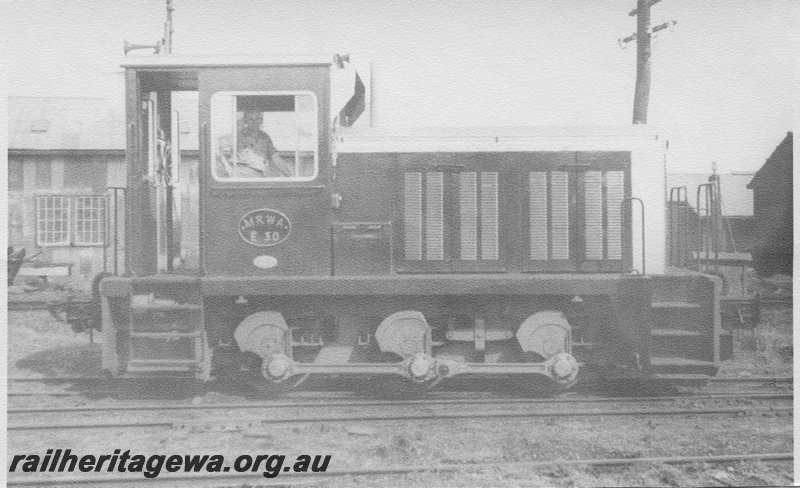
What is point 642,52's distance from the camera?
5.23 meters

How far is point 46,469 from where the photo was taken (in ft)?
14.3

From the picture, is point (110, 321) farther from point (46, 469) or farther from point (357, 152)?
point (357, 152)

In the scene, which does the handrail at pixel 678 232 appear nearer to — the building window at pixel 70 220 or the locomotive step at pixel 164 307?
the locomotive step at pixel 164 307

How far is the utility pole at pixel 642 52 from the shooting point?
492cm

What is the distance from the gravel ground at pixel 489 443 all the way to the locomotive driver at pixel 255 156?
6.28 feet

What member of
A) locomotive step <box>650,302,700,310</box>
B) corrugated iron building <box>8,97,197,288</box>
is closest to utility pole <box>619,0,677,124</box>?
locomotive step <box>650,302,700,310</box>

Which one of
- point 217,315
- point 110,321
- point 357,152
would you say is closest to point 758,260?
point 357,152

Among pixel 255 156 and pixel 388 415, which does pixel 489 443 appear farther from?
pixel 255 156

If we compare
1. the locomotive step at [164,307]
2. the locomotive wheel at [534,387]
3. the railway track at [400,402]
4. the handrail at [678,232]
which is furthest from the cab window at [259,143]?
the handrail at [678,232]

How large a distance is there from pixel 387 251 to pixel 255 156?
4.31ft

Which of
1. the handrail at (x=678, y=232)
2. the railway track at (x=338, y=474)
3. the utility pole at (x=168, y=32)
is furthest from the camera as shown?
the handrail at (x=678, y=232)

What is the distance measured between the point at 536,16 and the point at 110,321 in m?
4.14

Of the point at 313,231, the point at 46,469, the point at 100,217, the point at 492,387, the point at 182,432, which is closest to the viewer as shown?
the point at 46,469

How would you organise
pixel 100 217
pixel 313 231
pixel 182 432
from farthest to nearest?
pixel 100 217 < pixel 313 231 < pixel 182 432
